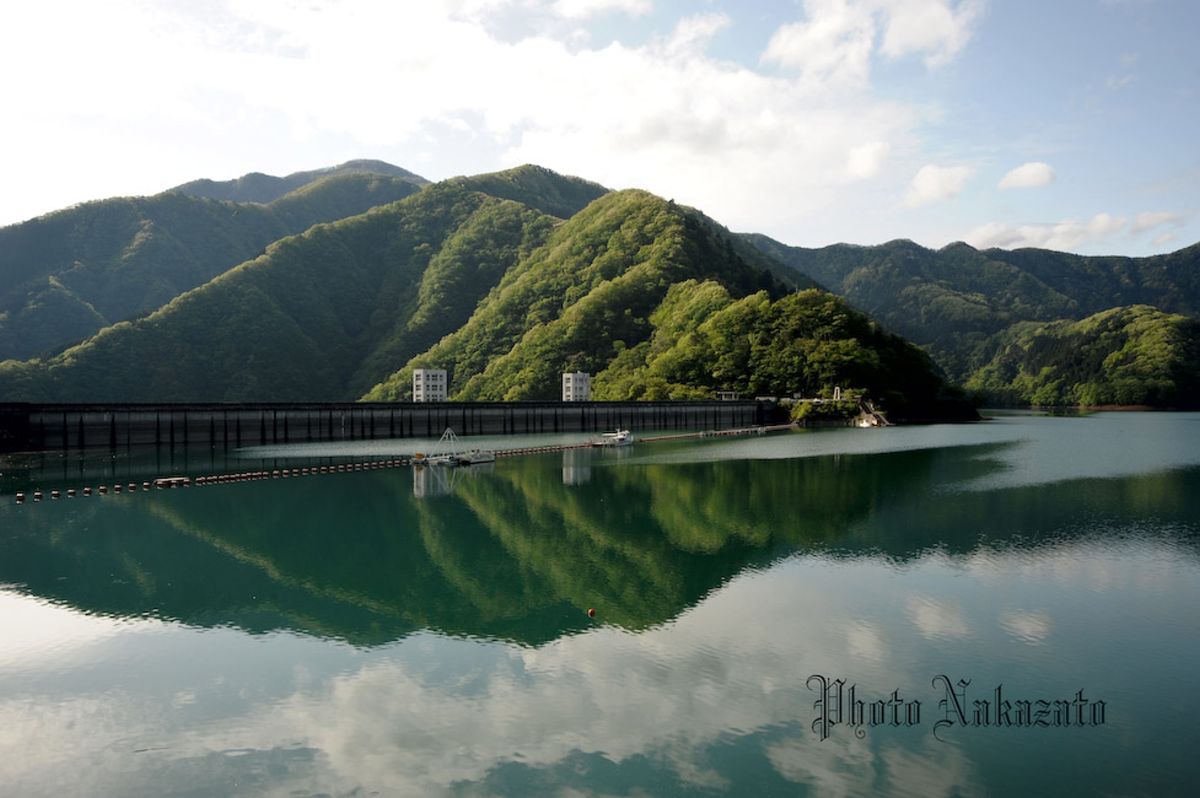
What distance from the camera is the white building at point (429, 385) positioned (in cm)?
19000

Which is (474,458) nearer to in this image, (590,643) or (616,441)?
(616,441)

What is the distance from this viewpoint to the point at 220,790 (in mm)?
16359

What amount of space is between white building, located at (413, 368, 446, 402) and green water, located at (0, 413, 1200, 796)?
13632 cm

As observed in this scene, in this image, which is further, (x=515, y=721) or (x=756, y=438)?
(x=756, y=438)

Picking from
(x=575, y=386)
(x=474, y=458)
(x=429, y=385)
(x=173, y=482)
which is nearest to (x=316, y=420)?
(x=474, y=458)

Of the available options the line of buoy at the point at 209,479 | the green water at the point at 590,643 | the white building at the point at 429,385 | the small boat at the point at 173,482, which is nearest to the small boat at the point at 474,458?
the line of buoy at the point at 209,479

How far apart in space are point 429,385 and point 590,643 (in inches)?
6774

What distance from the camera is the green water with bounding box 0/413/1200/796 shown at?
17125 millimetres

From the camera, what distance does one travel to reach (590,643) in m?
25.0

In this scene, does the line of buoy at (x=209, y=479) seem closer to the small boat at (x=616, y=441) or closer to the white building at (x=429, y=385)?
the small boat at (x=616, y=441)

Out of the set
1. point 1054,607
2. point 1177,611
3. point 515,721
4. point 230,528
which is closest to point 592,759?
point 515,721

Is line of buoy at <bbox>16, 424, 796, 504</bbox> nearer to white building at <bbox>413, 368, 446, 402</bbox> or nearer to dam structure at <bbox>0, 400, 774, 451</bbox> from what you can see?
dam structure at <bbox>0, 400, 774, 451</bbox>

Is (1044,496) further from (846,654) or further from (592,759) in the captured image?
(592,759)

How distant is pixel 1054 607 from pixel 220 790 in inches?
1077
